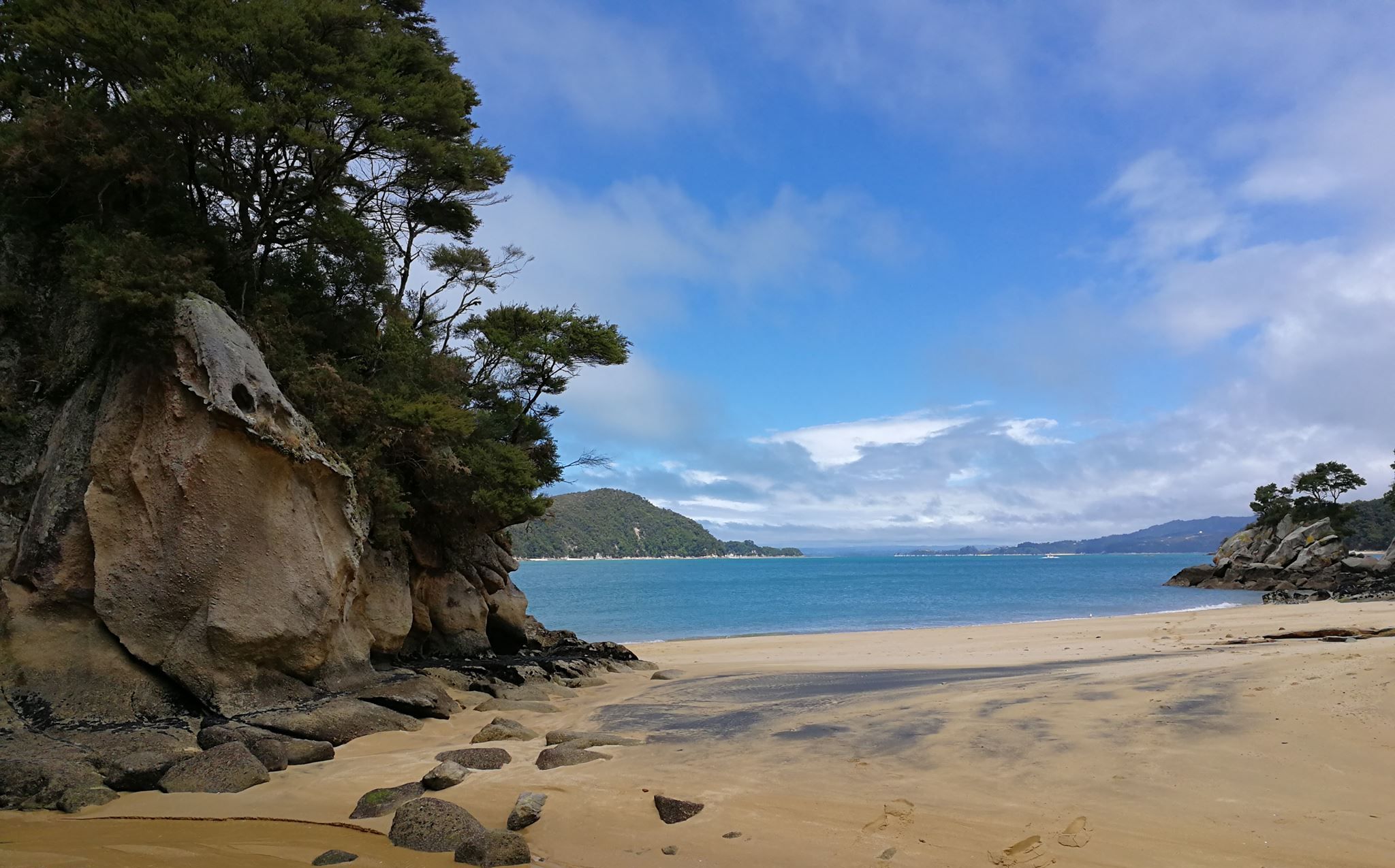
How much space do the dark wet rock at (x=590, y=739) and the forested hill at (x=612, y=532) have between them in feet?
409

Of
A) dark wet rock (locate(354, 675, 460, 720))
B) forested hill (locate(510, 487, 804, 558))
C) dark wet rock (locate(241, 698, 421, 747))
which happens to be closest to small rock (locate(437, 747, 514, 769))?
dark wet rock (locate(241, 698, 421, 747))

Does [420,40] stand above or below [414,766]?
above

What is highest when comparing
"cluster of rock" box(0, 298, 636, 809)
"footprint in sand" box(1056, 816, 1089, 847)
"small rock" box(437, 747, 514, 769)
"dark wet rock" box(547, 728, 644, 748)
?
"cluster of rock" box(0, 298, 636, 809)

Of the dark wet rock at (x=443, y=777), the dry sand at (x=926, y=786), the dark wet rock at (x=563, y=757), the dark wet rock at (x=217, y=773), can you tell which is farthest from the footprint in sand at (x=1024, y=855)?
the dark wet rock at (x=217, y=773)

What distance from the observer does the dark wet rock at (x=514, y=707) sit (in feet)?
42.7

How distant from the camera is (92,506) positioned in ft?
35.9

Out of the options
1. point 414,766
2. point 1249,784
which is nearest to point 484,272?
point 414,766

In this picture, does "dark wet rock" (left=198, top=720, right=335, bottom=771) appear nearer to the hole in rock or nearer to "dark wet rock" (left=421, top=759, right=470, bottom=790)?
"dark wet rock" (left=421, top=759, right=470, bottom=790)

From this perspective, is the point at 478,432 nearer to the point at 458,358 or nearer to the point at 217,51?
the point at 458,358

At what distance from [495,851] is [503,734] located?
436 cm

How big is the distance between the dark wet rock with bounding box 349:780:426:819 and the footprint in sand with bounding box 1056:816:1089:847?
559 centimetres

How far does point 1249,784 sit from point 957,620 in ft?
110

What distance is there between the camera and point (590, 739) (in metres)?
9.53

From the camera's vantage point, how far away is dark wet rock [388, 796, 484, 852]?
634cm
